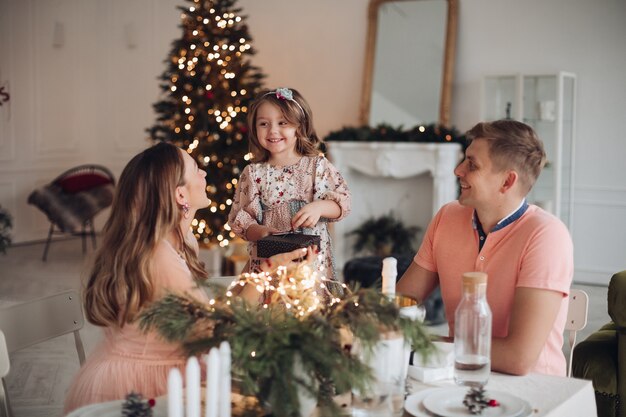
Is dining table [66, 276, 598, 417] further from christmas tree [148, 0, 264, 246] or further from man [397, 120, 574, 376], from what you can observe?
christmas tree [148, 0, 264, 246]

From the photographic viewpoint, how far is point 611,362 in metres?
3.42

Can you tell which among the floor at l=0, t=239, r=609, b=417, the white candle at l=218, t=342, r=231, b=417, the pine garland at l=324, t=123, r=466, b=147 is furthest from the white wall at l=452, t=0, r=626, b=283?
the white candle at l=218, t=342, r=231, b=417

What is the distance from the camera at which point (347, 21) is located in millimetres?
7984

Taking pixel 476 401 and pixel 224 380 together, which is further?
pixel 476 401

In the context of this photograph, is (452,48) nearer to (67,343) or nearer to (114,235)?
(67,343)

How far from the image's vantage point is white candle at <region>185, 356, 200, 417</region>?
57.5 inches

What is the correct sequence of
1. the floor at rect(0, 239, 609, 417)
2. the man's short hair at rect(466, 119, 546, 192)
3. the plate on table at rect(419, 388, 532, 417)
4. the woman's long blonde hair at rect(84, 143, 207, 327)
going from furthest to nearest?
the floor at rect(0, 239, 609, 417), the man's short hair at rect(466, 119, 546, 192), the woman's long blonde hair at rect(84, 143, 207, 327), the plate on table at rect(419, 388, 532, 417)

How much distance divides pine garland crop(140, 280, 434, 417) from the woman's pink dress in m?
0.39

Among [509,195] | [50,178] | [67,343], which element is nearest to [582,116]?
[67,343]

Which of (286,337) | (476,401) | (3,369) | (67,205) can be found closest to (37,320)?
(3,369)

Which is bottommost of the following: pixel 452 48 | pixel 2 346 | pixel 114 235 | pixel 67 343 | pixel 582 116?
pixel 67 343

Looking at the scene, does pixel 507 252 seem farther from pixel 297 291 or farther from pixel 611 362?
pixel 611 362

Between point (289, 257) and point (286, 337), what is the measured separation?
30.6 inches

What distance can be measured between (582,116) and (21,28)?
219 inches
